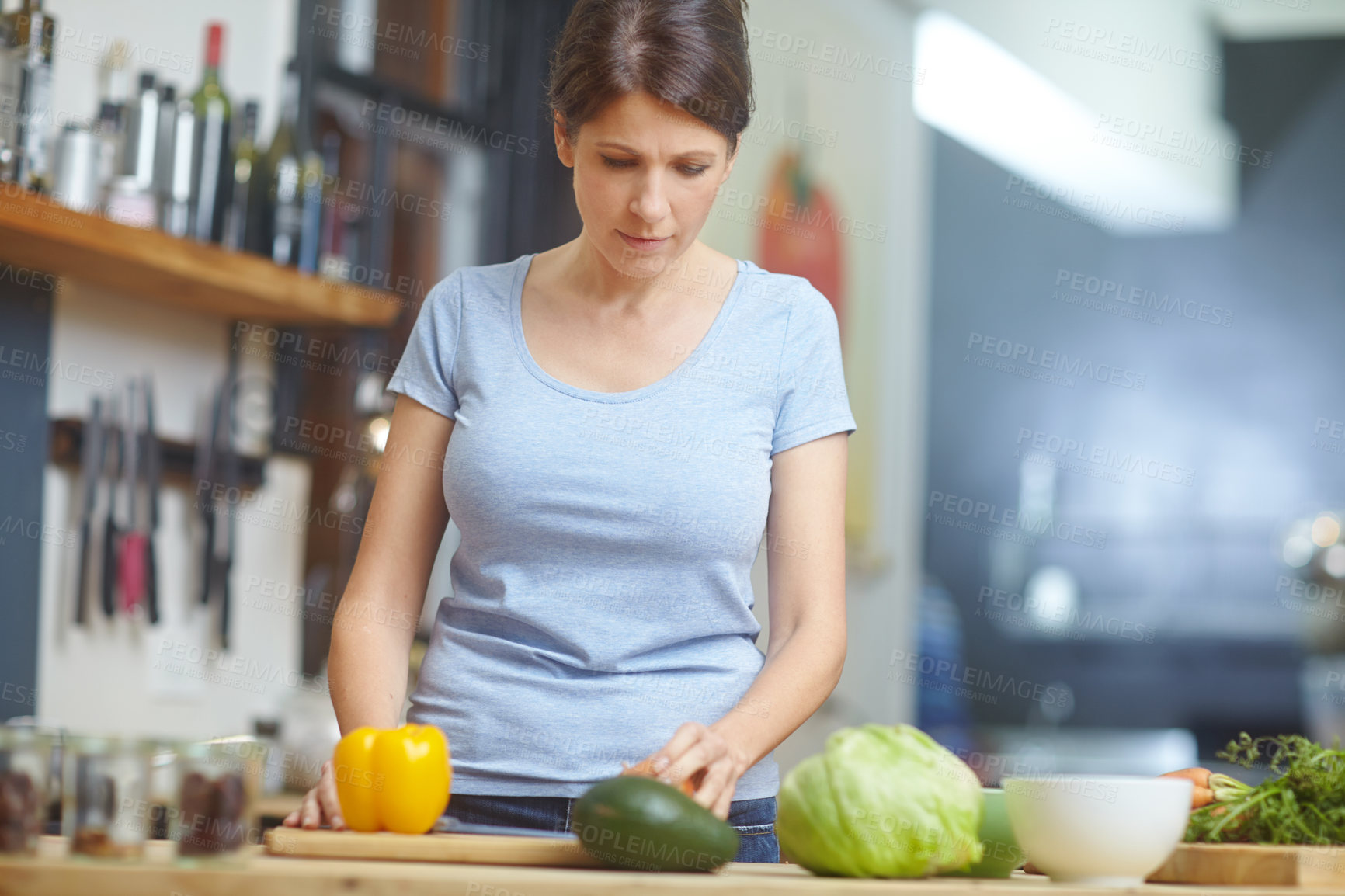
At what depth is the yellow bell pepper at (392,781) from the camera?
0.98m

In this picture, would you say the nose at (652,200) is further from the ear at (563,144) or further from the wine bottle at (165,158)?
the wine bottle at (165,158)

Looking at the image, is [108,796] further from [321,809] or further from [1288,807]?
[1288,807]

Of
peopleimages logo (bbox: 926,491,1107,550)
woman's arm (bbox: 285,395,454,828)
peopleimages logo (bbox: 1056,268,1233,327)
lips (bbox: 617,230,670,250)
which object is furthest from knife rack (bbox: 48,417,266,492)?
peopleimages logo (bbox: 1056,268,1233,327)

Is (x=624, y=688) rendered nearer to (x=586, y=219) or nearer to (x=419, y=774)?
(x=419, y=774)

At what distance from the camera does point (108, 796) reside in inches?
31.7

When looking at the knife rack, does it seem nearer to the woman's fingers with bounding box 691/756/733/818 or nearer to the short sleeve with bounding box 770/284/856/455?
the short sleeve with bounding box 770/284/856/455

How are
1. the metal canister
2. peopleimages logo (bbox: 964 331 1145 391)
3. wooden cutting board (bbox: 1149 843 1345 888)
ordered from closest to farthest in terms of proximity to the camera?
1. wooden cutting board (bbox: 1149 843 1345 888)
2. the metal canister
3. peopleimages logo (bbox: 964 331 1145 391)

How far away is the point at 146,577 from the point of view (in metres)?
2.32

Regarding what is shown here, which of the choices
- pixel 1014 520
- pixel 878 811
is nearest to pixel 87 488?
pixel 878 811

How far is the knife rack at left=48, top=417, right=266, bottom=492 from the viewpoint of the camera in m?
2.19

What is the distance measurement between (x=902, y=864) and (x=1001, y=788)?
0.13m

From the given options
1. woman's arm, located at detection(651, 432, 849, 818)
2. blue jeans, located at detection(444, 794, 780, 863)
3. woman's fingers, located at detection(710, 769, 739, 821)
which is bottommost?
blue jeans, located at detection(444, 794, 780, 863)

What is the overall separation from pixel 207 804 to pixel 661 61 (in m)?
0.67

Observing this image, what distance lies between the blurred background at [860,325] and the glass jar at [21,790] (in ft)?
4.16
